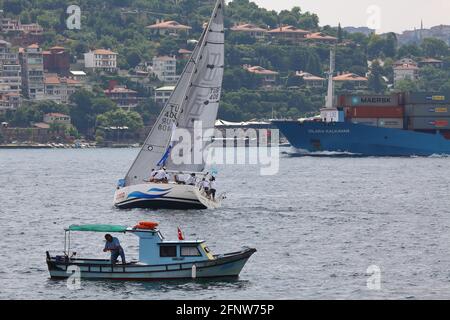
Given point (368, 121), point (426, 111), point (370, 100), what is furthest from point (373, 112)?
point (426, 111)

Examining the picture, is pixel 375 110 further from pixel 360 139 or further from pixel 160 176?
pixel 160 176

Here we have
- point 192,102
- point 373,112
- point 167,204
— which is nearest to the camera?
point 167,204

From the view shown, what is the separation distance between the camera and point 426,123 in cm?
16475

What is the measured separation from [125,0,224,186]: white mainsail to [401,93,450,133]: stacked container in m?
88.3

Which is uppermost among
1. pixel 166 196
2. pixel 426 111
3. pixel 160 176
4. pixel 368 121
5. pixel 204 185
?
pixel 160 176

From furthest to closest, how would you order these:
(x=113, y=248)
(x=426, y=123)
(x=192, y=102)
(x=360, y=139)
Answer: (x=426, y=123) → (x=360, y=139) → (x=192, y=102) → (x=113, y=248)

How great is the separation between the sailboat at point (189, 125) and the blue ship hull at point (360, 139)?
3308 inches

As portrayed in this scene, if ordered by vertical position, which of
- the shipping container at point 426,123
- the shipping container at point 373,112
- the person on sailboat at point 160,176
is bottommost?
the shipping container at point 426,123

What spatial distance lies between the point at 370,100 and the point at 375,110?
2.27 meters

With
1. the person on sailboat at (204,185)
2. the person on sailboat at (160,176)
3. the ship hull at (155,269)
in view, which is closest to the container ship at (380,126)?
the person on sailboat at (204,185)

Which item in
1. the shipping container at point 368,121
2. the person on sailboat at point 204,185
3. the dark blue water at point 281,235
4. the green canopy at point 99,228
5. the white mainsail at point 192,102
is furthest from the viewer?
the shipping container at point 368,121

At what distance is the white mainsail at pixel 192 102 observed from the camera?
76938 millimetres

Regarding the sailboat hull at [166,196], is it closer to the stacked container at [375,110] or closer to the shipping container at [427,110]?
the stacked container at [375,110]
